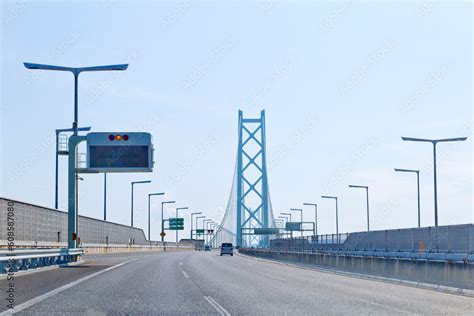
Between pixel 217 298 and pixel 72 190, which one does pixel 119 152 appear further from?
pixel 217 298

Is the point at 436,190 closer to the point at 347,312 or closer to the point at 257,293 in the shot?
the point at 257,293

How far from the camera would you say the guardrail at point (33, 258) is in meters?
25.8

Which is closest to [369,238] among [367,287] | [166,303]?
[367,287]

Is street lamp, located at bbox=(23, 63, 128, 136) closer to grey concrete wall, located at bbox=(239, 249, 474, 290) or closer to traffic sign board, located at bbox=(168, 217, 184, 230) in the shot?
grey concrete wall, located at bbox=(239, 249, 474, 290)

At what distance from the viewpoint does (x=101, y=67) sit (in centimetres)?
3866

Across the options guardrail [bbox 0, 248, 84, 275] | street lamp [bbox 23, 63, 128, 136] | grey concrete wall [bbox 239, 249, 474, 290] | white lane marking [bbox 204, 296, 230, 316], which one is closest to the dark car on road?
grey concrete wall [bbox 239, 249, 474, 290]

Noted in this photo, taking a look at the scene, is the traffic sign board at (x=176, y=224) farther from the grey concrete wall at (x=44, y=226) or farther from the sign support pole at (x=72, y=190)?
the sign support pole at (x=72, y=190)

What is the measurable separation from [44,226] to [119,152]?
14.1 metres

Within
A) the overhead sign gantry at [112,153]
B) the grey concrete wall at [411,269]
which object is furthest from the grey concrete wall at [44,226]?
the grey concrete wall at [411,269]

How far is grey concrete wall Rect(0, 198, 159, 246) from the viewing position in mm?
41969

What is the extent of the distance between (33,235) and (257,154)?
71639 mm

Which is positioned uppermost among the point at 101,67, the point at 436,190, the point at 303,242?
the point at 101,67

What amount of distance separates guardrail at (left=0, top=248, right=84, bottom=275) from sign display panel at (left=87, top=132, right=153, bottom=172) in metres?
4.78

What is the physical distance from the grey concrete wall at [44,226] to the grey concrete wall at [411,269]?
56.3ft
